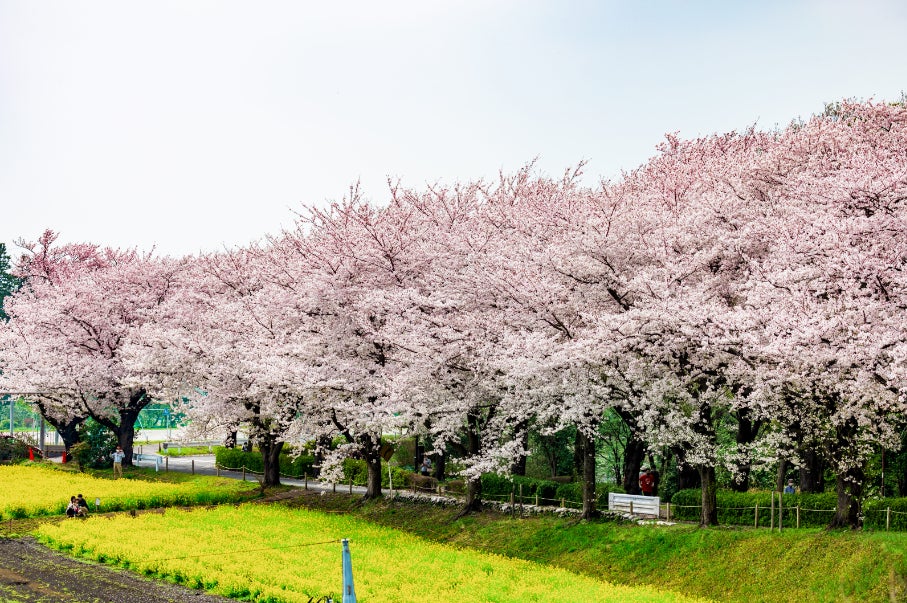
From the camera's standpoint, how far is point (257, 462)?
A: 49250 millimetres

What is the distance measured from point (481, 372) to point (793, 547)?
12251 millimetres

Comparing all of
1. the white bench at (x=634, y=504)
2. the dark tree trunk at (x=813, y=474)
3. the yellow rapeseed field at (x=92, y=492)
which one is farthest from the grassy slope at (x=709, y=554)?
the yellow rapeseed field at (x=92, y=492)

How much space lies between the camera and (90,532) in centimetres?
2853

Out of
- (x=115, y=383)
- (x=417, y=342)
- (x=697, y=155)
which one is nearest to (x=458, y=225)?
(x=417, y=342)

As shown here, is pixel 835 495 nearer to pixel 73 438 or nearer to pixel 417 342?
pixel 417 342

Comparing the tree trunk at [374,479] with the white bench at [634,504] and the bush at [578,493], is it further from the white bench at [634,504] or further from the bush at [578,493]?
the white bench at [634,504]

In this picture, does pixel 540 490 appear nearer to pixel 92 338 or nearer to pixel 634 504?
pixel 634 504

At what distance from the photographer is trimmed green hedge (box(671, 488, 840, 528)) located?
2520cm

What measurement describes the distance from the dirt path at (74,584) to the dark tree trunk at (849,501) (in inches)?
662

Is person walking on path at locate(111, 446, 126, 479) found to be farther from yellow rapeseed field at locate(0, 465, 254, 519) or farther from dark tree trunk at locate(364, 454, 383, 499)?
dark tree trunk at locate(364, 454, 383, 499)

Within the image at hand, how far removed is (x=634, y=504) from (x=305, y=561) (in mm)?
11589

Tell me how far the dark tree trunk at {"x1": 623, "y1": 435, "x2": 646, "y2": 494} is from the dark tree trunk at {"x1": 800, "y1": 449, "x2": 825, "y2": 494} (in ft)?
19.4

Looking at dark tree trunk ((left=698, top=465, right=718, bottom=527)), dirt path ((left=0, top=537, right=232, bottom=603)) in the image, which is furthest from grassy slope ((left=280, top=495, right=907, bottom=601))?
dirt path ((left=0, top=537, right=232, bottom=603))

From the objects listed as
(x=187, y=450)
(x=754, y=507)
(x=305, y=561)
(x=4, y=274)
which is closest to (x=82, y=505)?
(x=305, y=561)
